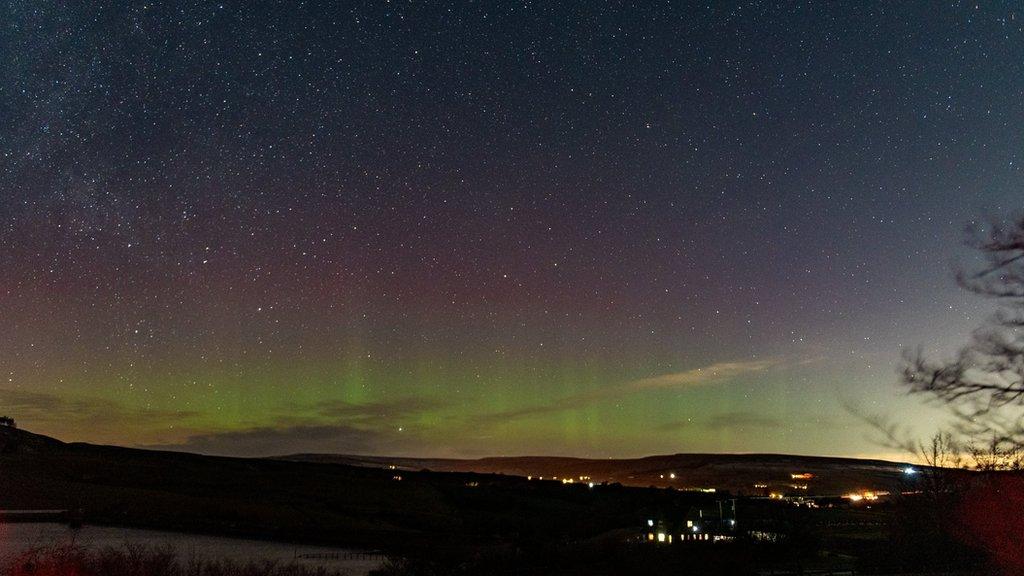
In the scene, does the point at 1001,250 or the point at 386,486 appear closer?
the point at 1001,250

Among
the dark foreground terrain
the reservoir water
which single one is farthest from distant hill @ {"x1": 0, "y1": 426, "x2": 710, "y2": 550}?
the reservoir water

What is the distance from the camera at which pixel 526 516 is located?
13975 centimetres

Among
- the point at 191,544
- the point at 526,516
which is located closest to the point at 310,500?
the point at 526,516

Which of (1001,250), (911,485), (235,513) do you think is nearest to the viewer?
(1001,250)

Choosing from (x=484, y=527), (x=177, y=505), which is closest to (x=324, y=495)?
(x=177, y=505)

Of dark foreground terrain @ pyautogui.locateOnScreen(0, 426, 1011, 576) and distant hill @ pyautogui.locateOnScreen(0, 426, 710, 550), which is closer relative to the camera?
dark foreground terrain @ pyautogui.locateOnScreen(0, 426, 1011, 576)

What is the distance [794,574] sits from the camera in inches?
1204

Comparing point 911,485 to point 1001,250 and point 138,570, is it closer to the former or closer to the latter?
point 1001,250

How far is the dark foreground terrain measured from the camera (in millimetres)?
31062

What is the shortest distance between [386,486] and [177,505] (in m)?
40.5

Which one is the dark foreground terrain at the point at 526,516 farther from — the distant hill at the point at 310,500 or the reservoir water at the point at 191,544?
the reservoir water at the point at 191,544

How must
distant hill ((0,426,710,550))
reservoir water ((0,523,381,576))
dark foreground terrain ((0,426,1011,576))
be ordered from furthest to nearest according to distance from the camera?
distant hill ((0,426,710,550)), reservoir water ((0,523,381,576)), dark foreground terrain ((0,426,1011,576))

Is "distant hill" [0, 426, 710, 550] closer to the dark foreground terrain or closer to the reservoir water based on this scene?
the dark foreground terrain

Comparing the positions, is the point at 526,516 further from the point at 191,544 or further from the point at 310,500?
the point at 191,544
